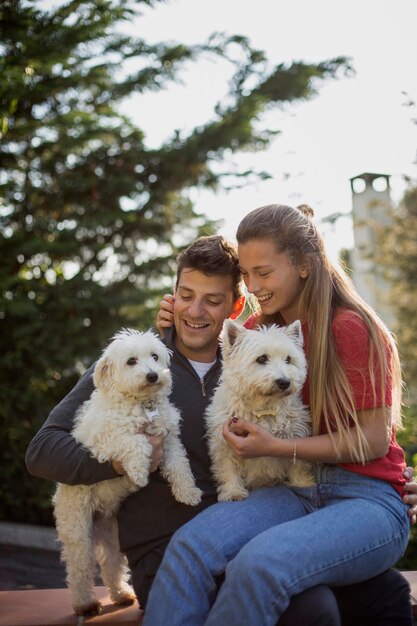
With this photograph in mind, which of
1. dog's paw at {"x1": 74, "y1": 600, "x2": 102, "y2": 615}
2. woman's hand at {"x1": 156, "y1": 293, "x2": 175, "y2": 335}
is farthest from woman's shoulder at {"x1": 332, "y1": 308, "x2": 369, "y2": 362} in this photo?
dog's paw at {"x1": 74, "y1": 600, "x2": 102, "y2": 615}

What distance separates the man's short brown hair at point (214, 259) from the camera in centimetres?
367

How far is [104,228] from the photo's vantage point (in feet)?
26.8

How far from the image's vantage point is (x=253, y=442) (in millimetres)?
3117

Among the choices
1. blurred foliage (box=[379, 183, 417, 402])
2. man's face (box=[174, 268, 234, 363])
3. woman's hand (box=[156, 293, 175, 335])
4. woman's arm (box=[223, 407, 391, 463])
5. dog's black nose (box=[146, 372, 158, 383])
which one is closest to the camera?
woman's arm (box=[223, 407, 391, 463])

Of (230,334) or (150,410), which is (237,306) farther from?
(150,410)

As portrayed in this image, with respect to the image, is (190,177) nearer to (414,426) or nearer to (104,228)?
(104,228)

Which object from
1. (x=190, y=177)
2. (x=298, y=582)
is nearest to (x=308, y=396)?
(x=298, y=582)

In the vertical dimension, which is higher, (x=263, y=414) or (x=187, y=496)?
(x=263, y=414)

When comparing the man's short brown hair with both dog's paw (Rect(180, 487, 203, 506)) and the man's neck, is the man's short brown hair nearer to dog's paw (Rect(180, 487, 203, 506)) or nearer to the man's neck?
the man's neck

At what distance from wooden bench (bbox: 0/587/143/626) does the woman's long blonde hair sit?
123 centimetres

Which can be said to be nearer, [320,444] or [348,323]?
[320,444]

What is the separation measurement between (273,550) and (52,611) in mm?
1294

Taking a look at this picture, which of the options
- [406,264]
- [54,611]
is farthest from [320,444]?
[406,264]

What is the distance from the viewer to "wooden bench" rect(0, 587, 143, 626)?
3.21 metres
